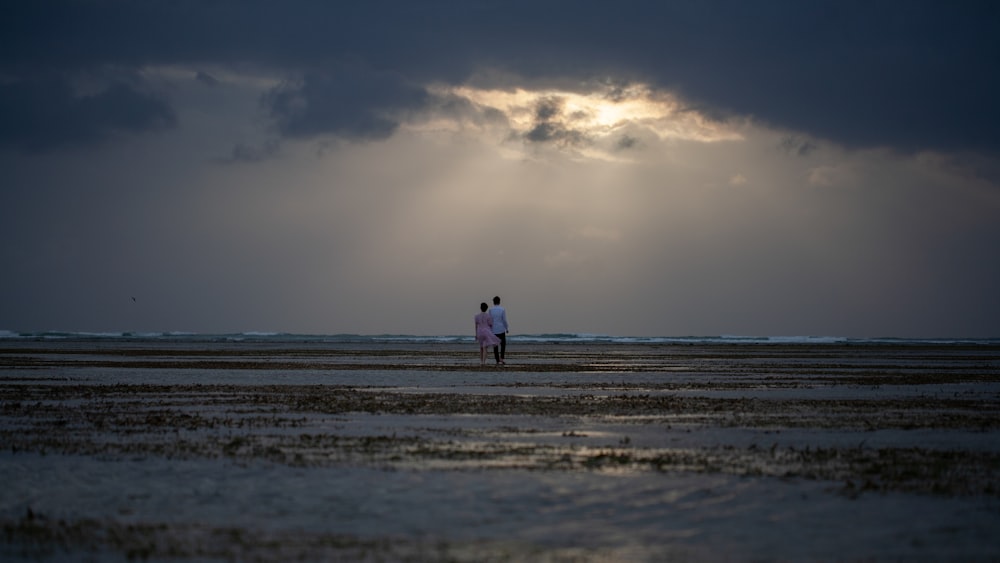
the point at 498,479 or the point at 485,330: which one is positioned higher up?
the point at 485,330

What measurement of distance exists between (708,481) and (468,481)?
8.01ft

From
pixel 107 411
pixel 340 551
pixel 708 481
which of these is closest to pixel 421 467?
pixel 708 481

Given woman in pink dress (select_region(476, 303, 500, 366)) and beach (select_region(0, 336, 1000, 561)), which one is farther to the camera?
woman in pink dress (select_region(476, 303, 500, 366))

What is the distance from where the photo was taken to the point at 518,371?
34.2 meters

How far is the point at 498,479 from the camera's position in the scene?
35.3 ft

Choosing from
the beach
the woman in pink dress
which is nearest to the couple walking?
the woman in pink dress

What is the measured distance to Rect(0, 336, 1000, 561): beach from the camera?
7961mm

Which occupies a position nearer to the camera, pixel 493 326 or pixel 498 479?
pixel 498 479

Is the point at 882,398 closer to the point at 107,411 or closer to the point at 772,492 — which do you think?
the point at 772,492

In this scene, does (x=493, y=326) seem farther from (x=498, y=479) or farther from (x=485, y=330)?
(x=498, y=479)

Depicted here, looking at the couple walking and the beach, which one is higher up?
the couple walking

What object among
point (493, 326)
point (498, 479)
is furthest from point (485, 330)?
point (498, 479)

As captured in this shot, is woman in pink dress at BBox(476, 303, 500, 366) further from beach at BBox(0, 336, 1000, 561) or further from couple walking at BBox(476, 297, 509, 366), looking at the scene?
beach at BBox(0, 336, 1000, 561)

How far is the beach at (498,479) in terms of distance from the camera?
7.96 meters
